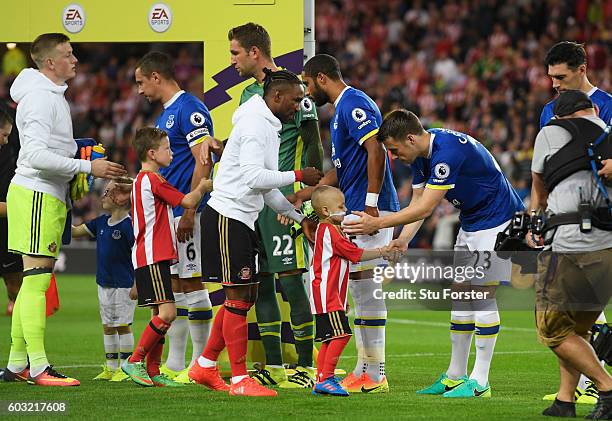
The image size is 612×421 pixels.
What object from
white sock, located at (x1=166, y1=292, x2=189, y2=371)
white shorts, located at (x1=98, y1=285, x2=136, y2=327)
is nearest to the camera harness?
white sock, located at (x1=166, y1=292, x2=189, y2=371)

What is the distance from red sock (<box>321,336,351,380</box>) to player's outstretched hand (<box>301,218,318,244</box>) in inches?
28.9

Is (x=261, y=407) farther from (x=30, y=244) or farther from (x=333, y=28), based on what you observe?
(x=333, y=28)

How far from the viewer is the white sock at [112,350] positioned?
342 inches

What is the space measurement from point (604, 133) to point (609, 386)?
1449 mm

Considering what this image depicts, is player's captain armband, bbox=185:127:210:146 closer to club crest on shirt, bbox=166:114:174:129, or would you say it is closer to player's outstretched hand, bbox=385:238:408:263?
club crest on shirt, bbox=166:114:174:129

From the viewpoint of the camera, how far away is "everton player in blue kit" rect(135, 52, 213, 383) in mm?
8469

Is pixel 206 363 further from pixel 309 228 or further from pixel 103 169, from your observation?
pixel 103 169

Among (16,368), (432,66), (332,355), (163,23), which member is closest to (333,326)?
(332,355)

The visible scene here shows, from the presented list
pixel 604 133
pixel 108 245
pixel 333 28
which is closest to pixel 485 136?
pixel 333 28

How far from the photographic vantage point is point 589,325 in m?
6.53

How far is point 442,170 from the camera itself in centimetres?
→ 746

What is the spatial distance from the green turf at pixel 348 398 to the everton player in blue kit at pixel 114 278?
32cm

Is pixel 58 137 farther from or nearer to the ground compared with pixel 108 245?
farther from the ground

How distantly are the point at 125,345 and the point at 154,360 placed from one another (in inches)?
28.5
